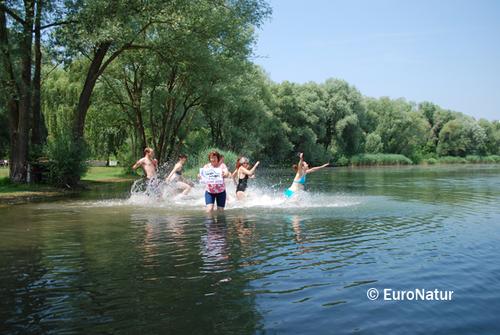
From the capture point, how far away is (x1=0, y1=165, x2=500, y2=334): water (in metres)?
5.47

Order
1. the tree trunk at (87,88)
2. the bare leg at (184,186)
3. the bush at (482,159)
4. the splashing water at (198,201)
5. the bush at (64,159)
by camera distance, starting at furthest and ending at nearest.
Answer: the bush at (482,159) < the tree trunk at (87,88) < the bush at (64,159) < the bare leg at (184,186) < the splashing water at (198,201)

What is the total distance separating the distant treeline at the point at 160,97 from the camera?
2417 cm

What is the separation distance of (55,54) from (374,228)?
19.8 m

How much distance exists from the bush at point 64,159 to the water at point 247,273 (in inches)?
456

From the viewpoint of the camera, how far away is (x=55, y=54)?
2478cm

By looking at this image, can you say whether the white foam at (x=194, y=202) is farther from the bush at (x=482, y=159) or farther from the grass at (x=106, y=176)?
the bush at (x=482, y=159)

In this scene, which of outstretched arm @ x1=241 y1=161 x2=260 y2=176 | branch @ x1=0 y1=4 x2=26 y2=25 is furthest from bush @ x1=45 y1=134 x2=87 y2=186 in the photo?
outstretched arm @ x1=241 y1=161 x2=260 y2=176

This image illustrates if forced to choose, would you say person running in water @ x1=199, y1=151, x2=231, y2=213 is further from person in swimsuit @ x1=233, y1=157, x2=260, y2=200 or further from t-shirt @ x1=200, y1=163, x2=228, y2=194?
Answer: person in swimsuit @ x1=233, y1=157, x2=260, y2=200

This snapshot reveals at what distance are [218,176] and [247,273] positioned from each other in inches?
282

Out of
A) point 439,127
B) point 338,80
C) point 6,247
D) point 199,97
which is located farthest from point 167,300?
point 439,127

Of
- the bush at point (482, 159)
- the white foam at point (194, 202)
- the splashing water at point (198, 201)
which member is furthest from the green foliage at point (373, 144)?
the white foam at point (194, 202)

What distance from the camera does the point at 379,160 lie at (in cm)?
8112

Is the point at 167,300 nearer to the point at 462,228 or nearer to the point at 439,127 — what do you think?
the point at 462,228

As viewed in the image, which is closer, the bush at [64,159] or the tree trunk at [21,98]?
the tree trunk at [21,98]
